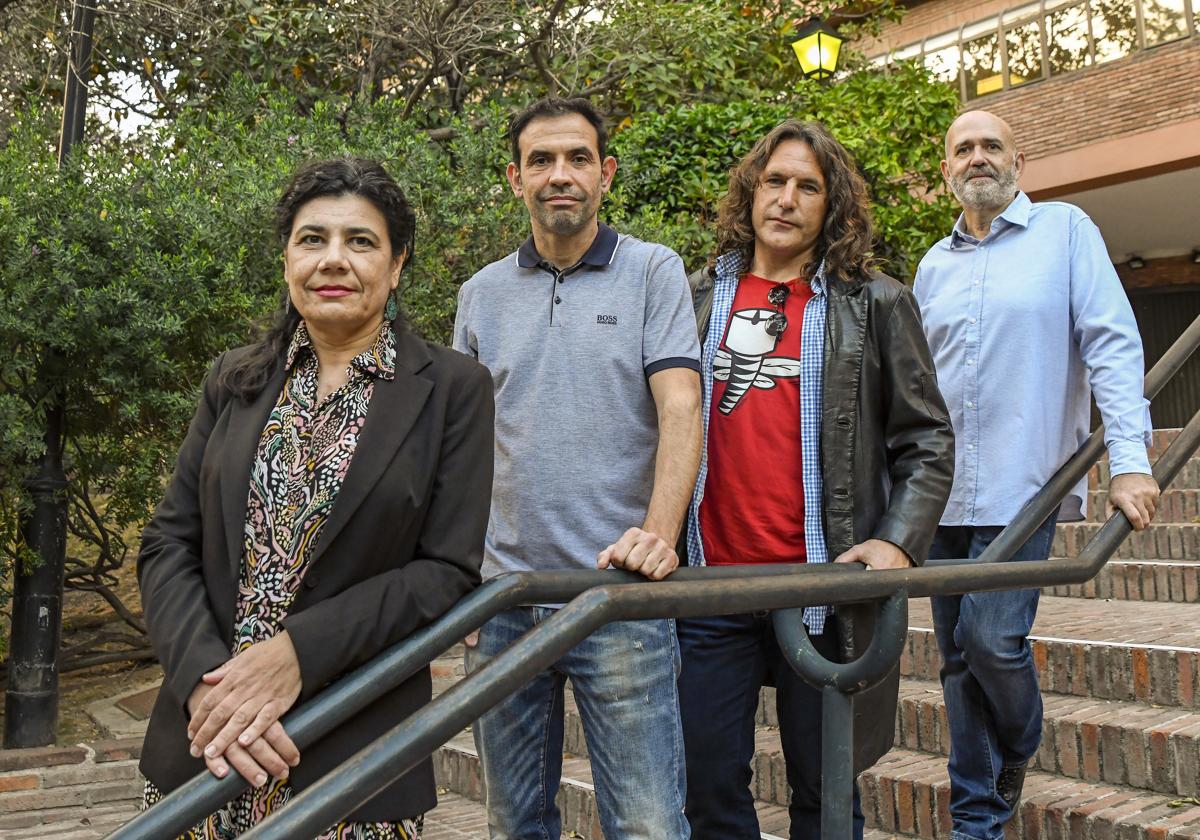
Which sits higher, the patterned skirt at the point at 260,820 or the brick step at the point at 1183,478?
the brick step at the point at 1183,478

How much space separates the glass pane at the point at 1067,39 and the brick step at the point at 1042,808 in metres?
12.5

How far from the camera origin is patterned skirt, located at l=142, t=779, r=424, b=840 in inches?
77.9

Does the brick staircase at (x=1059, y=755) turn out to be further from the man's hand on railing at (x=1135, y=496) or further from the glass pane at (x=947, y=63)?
the glass pane at (x=947, y=63)

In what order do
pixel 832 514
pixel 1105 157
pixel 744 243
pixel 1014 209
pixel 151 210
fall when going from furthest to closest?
pixel 1105 157 < pixel 151 210 < pixel 1014 209 < pixel 744 243 < pixel 832 514

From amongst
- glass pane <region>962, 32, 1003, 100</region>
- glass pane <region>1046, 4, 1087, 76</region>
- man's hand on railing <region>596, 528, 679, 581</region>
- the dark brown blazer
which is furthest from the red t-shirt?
glass pane <region>962, 32, 1003, 100</region>

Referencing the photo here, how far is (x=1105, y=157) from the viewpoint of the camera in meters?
13.8

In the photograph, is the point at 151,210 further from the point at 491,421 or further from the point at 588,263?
the point at 491,421

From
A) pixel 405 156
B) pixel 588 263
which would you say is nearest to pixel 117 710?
pixel 405 156

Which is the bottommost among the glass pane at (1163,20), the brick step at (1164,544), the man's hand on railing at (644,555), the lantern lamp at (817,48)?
the brick step at (1164,544)

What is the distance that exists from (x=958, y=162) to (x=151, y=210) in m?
3.39

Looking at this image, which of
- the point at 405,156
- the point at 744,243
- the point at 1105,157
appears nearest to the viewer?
the point at 744,243

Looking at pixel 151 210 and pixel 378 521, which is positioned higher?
pixel 151 210

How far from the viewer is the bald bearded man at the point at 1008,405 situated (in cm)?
320

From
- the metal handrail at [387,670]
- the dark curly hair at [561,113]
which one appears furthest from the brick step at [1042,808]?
the dark curly hair at [561,113]
